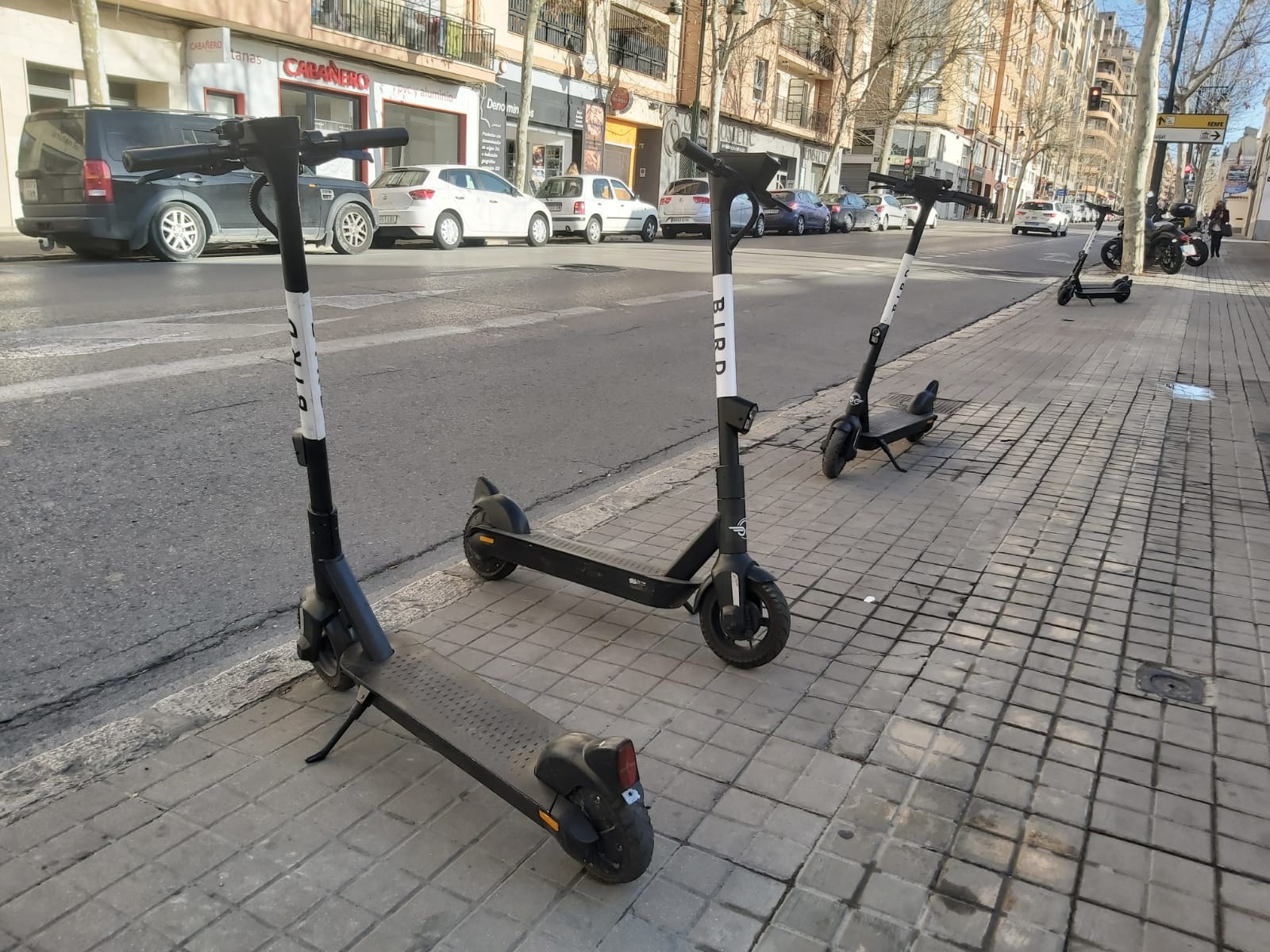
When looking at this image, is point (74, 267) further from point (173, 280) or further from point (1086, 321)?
point (1086, 321)

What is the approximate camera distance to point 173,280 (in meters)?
11.4

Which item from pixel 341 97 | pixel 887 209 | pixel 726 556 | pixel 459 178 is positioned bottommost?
pixel 726 556

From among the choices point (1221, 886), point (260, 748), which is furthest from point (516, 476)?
point (1221, 886)

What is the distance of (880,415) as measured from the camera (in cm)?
597

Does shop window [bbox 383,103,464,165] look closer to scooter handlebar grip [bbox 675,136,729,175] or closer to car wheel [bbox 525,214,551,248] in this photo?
car wheel [bbox 525,214,551,248]

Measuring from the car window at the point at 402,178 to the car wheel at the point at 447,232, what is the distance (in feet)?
2.43

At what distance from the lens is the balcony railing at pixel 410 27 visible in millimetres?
Answer: 23562

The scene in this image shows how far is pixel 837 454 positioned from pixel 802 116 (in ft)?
165

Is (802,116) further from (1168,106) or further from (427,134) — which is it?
(427,134)

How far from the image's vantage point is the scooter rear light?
2.12 metres

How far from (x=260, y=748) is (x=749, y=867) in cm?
135

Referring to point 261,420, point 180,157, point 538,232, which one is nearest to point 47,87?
point 538,232

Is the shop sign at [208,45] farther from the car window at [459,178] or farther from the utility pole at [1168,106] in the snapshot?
the utility pole at [1168,106]

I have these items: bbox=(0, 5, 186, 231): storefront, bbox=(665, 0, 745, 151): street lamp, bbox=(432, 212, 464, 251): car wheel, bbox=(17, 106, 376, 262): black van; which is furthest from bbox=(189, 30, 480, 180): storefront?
bbox=(665, 0, 745, 151): street lamp
